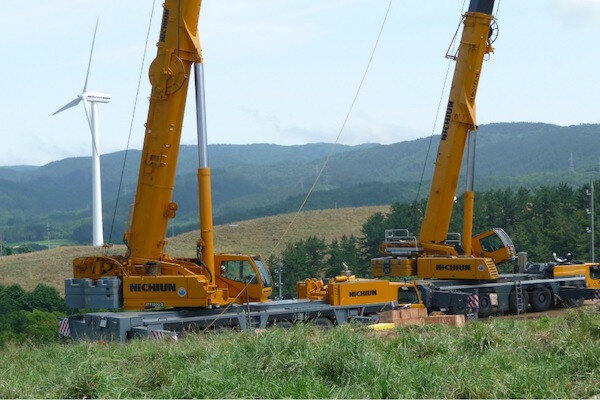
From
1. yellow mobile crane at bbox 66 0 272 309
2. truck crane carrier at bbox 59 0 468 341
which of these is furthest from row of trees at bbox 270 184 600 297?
yellow mobile crane at bbox 66 0 272 309

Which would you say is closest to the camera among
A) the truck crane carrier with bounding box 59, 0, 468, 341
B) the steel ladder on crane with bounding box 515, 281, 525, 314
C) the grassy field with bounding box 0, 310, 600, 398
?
the grassy field with bounding box 0, 310, 600, 398

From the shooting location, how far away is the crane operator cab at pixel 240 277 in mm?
24797

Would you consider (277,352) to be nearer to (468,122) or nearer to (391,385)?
(391,385)

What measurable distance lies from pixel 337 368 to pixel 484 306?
19304 millimetres

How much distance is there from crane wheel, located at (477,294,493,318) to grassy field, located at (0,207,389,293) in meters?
60.0

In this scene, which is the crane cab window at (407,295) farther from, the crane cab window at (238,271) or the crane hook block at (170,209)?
the crane hook block at (170,209)

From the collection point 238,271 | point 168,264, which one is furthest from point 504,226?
point 168,264

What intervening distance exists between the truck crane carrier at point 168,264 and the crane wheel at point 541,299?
39.9ft

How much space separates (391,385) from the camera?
1282cm

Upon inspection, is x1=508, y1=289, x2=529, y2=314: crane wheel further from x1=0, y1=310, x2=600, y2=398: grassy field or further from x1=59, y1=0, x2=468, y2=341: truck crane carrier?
x1=0, y1=310, x2=600, y2=398: grassy field

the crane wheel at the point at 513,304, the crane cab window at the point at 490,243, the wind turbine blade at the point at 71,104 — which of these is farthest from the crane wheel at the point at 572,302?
the wind turbine blade at the point at 71,104

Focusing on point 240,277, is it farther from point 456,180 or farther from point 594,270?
point 594,270

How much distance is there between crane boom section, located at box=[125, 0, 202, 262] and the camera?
77.5 feet

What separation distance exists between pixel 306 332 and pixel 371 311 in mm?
10119
